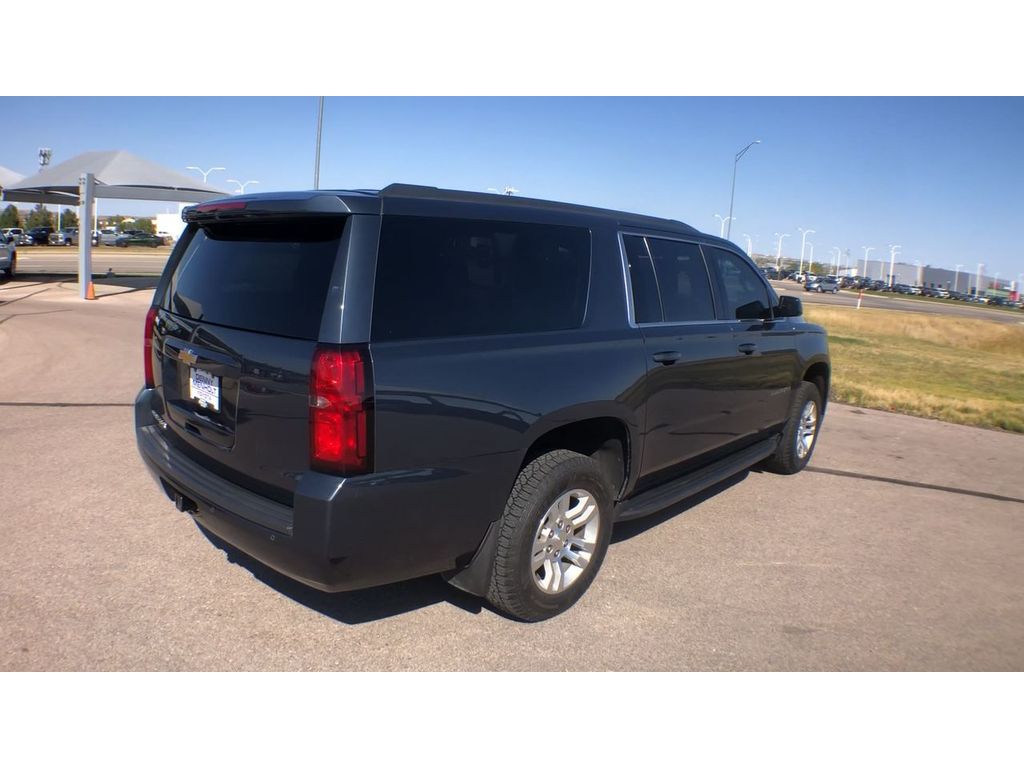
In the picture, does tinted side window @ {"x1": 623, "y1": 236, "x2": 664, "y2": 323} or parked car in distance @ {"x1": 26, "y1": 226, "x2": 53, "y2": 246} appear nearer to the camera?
tinted side window @ {"x1": 623, "y1": 236, "x2": 664, "y2": 323}

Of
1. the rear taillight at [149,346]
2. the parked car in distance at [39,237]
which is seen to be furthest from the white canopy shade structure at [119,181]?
the parked car in distance at [39,237]

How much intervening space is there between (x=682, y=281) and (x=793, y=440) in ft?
7.15

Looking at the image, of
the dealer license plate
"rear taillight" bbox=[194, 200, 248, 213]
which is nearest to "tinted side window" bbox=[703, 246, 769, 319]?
"rear taillight" bbox=[194, 200, 248, 213]

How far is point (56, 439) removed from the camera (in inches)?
238

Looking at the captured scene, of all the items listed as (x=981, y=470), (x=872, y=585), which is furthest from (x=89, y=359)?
(x=981, y=470)

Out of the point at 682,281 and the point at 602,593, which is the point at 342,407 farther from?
the point at 682,281

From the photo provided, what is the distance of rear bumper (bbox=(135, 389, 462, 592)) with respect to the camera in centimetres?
268

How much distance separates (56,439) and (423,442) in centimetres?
462

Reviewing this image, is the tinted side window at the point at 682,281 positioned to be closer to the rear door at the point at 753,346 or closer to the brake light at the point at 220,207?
the rear door at the point at 753,346

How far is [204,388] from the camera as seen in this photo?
325 centimetres

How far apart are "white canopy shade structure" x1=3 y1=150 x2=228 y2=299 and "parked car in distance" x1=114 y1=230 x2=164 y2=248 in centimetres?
4800

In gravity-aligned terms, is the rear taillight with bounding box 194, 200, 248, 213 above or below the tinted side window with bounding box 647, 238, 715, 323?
above

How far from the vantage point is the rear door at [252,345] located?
9.18 ft

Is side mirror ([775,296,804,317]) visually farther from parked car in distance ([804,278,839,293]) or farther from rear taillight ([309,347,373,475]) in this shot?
parked car in distance ([804,278,839,293])
